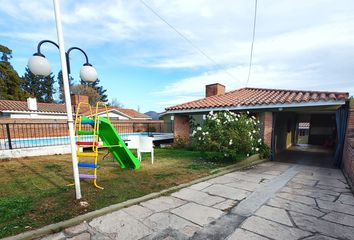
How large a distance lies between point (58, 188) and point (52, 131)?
10.4 metres

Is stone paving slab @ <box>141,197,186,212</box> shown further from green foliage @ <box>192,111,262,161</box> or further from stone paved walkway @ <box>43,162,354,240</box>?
green foliage @ <box>192,111,262,161</box>

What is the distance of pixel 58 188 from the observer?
4344 millimetres

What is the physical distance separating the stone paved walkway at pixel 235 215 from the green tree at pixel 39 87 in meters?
50.9

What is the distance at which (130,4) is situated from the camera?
6301 millimetres

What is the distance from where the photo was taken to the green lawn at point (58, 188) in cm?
305

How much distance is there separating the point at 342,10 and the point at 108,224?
9.10 metres

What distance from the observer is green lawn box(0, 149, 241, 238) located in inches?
120

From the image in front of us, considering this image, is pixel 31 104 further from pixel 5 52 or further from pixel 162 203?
pixel 162 203

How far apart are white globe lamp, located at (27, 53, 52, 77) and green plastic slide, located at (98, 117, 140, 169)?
69.9 inches

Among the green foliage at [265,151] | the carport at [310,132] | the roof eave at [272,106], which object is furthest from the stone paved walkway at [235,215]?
the carport at [310,132]

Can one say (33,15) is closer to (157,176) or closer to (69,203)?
(69,203)

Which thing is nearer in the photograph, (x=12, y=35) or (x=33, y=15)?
(x=33, y=15)

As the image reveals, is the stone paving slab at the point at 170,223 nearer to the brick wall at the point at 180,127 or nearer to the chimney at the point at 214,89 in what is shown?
the brick wall at the point at 180,127

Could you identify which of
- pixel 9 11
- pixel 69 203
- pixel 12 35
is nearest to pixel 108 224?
pixel 69 203
